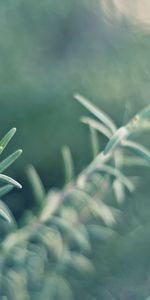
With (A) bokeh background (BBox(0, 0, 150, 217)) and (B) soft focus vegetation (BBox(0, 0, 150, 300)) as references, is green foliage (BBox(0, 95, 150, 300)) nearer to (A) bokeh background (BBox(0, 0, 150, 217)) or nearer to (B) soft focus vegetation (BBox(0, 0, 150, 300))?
(B) soft focus vegetation (BBox(0, 0, 150, 300))

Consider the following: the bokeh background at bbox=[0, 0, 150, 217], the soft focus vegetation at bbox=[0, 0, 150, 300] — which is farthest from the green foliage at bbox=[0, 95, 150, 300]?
the bokeh background at bbox=[0, 0, 150, 217]

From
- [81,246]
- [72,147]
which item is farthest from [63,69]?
[81,246]

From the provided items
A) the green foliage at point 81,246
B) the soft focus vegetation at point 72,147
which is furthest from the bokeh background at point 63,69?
the green foliage at point 81,246

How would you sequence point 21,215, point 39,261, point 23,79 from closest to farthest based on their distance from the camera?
point 39,261
point 21,215
point 23,79

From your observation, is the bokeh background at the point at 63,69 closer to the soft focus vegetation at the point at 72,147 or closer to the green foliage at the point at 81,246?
the soft focus vegetation at the point at 72,147

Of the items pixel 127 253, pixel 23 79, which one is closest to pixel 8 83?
pixel 23 79

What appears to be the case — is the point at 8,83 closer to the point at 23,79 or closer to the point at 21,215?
the point at 23,79
